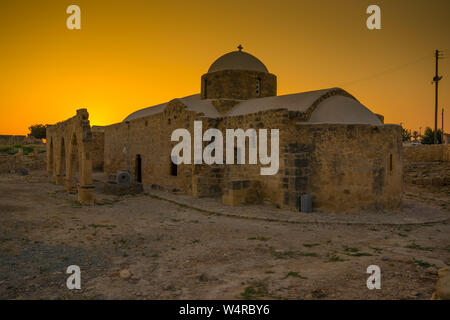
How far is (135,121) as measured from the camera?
19797 mm

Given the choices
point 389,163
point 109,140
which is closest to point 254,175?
point 389,163

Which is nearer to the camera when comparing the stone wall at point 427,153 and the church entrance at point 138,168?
the church entrance at point 138,168

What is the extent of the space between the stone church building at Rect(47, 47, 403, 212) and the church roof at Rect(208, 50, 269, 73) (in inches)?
2.1

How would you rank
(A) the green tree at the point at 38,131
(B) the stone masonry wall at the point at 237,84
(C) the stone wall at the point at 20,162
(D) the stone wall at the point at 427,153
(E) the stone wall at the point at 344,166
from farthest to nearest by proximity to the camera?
(A) the green tree at the point at 38,131
(C) the stone wall at the point at 20,162
(D) the stone wall at the point at 427,153
(B) the stone masonry wall at the point at 237,84
(E) the stone wall at the point at 344,166

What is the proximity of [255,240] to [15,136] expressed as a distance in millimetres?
46236

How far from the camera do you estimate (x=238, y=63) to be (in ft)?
53.5

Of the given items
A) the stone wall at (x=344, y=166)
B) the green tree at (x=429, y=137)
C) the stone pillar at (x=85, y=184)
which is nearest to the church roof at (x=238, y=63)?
the stone wall at (x=344, y=166)

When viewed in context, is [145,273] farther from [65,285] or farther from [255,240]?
[255,240]

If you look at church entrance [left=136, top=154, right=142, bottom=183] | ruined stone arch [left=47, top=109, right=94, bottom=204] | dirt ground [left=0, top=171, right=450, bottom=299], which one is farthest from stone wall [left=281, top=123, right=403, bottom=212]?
church entrance [left=136, top=154, right=142, bottom=183]

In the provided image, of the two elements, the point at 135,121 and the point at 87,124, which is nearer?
the point at 87,124

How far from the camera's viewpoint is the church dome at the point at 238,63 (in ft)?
53.4

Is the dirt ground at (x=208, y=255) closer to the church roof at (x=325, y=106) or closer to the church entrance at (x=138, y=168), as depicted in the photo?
the church roof at (x=325, y=106)

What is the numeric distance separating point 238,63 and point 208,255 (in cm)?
1234

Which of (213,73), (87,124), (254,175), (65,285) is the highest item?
(213,73)
